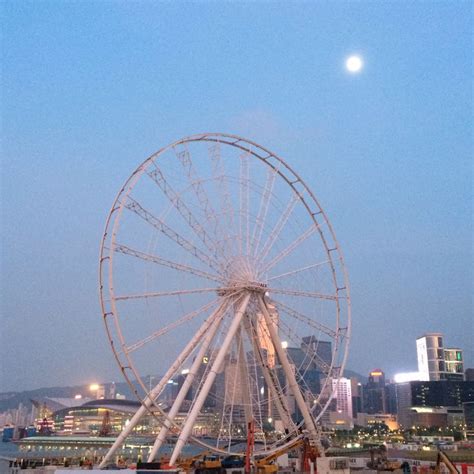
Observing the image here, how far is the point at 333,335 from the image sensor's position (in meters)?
52.0

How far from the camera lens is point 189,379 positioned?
44.8 m

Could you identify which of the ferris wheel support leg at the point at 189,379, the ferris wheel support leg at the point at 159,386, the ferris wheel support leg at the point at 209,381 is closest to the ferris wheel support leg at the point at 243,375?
the ferris wheel support leg at the point at 209,381

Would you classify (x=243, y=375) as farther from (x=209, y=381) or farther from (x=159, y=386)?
(x=159, y=386)

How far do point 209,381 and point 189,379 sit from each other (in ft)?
5.94

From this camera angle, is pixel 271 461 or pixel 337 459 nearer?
pixel 337 459

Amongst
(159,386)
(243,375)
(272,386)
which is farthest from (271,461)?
(159,386)

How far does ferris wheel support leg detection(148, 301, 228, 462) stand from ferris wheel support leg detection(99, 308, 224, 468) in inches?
21.7

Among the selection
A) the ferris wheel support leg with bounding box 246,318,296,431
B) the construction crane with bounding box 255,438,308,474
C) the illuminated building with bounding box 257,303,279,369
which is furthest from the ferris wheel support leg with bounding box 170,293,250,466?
the construction crane with bounding box 255,438,308,474

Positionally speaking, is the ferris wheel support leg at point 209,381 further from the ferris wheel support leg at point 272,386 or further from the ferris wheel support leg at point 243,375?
the ferris wheel support leg at point 272,386

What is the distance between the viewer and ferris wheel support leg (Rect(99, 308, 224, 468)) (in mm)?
43638

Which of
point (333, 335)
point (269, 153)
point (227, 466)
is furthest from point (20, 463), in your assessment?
point (269, 153)

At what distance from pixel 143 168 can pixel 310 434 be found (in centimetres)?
2670

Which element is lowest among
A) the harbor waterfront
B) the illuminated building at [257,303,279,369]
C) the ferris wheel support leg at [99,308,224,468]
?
the harbor waterfront

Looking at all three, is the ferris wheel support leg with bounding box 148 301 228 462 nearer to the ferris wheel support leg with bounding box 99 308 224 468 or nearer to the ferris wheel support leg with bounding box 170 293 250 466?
the ferris wheel support leg with bounding box 99 308 224 468
